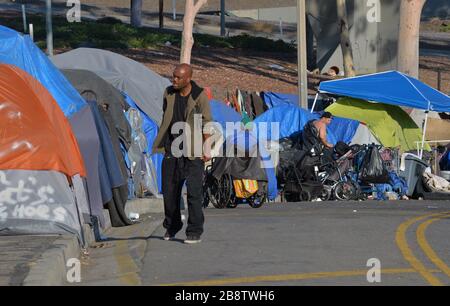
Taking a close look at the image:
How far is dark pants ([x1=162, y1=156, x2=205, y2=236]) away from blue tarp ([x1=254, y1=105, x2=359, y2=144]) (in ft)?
39.2

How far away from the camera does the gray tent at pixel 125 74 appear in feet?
72.7

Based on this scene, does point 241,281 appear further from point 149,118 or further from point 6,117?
point 149,118

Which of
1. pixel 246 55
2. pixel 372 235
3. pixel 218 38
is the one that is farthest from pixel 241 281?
pixel 218 38

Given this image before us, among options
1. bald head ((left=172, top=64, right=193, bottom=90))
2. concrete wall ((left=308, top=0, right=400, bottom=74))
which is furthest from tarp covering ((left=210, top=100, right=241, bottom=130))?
concrete wall ((left=308, top=0, right=400, bottom=74))

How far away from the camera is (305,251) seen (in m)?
12.3

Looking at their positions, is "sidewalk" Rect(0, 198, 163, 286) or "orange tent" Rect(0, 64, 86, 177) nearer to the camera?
"sidewalk" Rect(0, 198, 163, 286)

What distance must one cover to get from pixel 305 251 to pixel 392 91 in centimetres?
1536

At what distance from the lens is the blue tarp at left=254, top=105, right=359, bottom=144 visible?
82.5 feet

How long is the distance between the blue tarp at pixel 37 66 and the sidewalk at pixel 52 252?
181 centimetres

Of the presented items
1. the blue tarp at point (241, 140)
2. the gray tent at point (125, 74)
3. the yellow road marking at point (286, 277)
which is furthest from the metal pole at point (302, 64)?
the yellow road marking at point (286, 277)

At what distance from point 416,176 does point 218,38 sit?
72.3ft

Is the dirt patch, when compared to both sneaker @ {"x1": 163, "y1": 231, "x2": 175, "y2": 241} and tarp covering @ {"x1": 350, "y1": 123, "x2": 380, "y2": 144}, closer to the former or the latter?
tarp covering @ {"x1": 350, "y1": 123, "x2": 380, "y2": 144}

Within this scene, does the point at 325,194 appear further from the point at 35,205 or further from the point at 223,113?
the point at 35,205

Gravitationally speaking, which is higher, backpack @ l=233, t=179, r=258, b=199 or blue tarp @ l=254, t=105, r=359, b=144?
blue tarp @ l=254, t=105, r=359, b=144
